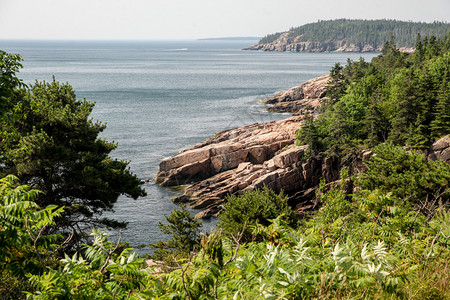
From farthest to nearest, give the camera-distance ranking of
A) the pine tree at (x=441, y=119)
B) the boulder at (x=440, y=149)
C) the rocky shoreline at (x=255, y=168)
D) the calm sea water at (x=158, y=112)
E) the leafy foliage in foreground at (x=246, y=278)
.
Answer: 1. the rocky shoreline at (x=255, y=168)
2. the calm sea water at (x=158, y=112)
3. the pine tree at (x=441, y=119)
4. the boulder at (x=440, y=149)
5. the leafy foliage in foreground at (x=246, y=278)

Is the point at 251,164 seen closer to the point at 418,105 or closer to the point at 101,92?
the point at 418,105

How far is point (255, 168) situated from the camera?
4838cm

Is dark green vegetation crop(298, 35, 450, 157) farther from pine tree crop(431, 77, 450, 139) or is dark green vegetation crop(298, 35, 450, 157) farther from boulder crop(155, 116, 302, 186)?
boulder crop(155, 116, 302, 186)

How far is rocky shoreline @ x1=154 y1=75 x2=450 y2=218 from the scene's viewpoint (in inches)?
1778

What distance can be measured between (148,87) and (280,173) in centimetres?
9100

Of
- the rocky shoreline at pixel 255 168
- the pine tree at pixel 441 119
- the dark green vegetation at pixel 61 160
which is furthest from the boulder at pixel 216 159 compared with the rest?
the dark green vegetation at pixel 61 160

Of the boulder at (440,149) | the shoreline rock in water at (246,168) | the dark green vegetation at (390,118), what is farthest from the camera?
the shoreline rock in water at (246,168)

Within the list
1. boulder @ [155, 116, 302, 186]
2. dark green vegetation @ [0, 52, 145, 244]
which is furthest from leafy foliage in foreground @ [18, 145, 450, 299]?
boulder @ [155, 116, 302, 186]

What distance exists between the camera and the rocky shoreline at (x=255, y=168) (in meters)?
45.2

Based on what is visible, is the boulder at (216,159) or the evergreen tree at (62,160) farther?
the boulder at (216,159)

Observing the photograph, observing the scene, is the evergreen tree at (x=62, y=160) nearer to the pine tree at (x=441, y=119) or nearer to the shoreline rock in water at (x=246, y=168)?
the shoreline rock in water at (x=246, y=168)

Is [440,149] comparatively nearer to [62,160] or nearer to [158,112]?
[62,160]

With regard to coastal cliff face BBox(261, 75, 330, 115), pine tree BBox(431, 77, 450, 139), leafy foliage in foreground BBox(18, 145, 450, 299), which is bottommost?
coastal cliff face BBox(261, 75, 330, 115)

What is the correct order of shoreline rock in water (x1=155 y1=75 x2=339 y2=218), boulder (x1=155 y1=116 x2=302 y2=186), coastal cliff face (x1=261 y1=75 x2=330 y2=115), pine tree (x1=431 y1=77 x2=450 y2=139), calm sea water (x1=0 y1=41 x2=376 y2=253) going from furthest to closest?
coastal cliff face (x1=261 y1=75 x2=330 y2=115), boulder (x1=155 y1=116 x2=302 y2=186), shoreline rock in water (x1=155 y1=75 x2=339 y2=218), calm sea water (x1=0 y1=41 x2=376 y2=253), pine tree (x1=431 y1=77 x2=450 y2=139)
